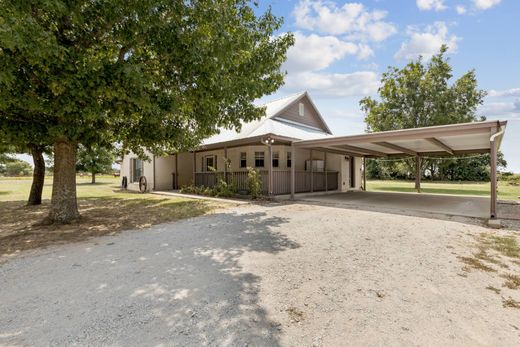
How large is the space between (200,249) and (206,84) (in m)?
3.81

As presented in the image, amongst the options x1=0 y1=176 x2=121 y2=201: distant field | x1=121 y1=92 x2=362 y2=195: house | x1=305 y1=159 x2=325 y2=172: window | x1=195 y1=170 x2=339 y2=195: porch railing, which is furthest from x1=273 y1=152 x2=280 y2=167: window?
x1=0 y1=176 x2=121 y2=201: distant field

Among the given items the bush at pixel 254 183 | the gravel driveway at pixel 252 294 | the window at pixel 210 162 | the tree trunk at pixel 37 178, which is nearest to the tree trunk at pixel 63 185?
the gravel driveway at pixel 252 294

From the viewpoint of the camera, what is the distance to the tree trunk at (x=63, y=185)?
6984mm

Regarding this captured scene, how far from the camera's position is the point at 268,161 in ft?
45.3

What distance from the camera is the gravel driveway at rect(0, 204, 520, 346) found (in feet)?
7.59

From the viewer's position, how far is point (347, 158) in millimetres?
18750

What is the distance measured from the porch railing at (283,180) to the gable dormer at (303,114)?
4.29m

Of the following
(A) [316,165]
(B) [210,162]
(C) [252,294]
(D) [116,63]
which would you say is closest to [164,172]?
(B) [210,162]

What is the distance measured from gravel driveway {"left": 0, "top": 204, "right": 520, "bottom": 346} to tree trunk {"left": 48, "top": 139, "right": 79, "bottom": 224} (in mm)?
2507

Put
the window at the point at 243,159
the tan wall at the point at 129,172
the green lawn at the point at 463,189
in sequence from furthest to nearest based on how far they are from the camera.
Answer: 1. the tan wall at the point at 129,172
2. the green lawn at the point at 463,189
3. the window at the point at 243,159

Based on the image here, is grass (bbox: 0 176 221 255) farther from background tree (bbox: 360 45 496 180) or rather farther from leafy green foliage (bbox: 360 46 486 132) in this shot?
background tree (bbox: 360 45 496 180)

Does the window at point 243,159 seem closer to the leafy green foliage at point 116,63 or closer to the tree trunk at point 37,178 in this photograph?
the leafy green foliage at point 116,63

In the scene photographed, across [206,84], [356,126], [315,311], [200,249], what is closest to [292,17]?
[206,84]

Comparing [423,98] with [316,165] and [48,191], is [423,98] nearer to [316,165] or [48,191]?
[316,165]
